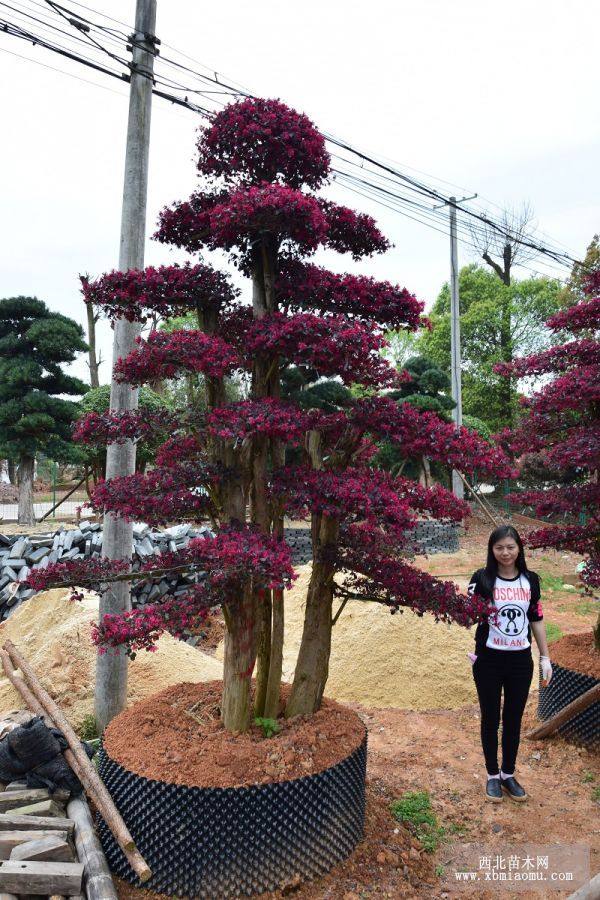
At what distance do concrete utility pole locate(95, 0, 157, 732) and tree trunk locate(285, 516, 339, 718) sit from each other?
1581 mm

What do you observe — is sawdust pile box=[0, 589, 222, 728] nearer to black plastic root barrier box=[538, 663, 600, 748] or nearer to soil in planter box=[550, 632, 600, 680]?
black plastic root barrier box=[538, 663, 600, 748]

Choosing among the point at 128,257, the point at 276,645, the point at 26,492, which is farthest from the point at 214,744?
the point at 26,492

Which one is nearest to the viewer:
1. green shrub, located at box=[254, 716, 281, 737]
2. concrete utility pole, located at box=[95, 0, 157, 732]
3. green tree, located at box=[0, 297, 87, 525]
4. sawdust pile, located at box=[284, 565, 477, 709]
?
green shrub, located at box=[254, 716, 281, 737]

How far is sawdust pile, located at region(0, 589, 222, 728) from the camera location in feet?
16.1

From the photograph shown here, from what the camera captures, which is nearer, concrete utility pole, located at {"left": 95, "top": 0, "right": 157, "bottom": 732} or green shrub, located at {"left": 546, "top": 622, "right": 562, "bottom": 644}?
concrete utility pole, located at {"left": 95, "top": 0, "right": 157, "bottom": 732}

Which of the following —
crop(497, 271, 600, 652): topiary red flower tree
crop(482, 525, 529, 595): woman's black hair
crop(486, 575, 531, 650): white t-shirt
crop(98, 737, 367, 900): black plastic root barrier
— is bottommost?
crop(98, 737, 367, 900): black plastic root barrier

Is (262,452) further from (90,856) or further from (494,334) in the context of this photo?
(494,334)

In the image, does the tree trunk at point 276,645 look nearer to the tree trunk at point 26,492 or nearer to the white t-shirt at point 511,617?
the white t-shirt at point 511,617

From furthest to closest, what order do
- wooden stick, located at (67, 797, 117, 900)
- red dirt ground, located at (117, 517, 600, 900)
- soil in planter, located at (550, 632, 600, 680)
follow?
soil in planter, located at (550, 632, 600, 680), red dirt ground, located at (117, 517, 600, 900), wooden stick, located at (67, 797, 117, 900)

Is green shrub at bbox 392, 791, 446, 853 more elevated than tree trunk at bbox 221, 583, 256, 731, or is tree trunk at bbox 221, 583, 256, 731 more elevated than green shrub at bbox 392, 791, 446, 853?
tree trunk at bbox 221, 583, 256, 731

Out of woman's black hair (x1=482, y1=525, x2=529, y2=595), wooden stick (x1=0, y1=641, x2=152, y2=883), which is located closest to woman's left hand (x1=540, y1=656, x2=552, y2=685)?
woman's black hair (x1=482, y1=525, x2=529, y2=595)

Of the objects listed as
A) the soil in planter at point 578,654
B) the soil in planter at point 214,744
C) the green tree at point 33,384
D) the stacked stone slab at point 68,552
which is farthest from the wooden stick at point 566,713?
the green tree at point 33,384

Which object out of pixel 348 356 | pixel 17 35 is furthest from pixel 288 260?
pixel 17 35

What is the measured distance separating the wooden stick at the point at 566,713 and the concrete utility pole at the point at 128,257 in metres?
2.84
